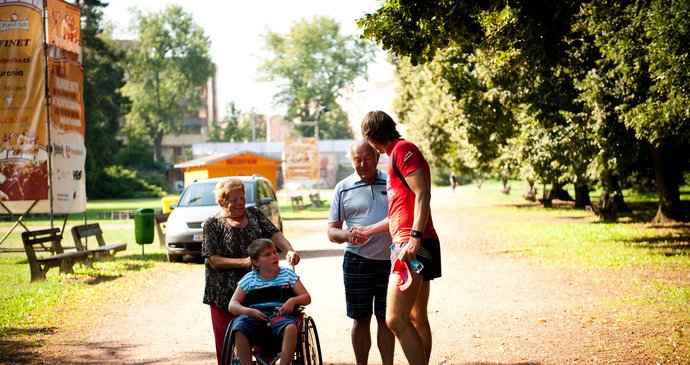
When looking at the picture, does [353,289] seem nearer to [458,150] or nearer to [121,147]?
[458,150]

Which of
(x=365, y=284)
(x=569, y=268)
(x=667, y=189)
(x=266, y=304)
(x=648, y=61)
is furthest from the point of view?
(x=667, y=189)

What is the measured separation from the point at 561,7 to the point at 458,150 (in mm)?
36792

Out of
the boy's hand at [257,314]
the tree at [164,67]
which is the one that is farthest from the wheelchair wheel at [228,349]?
the tree at [164,67]

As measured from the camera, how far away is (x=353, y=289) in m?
6.48

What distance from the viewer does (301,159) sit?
47594 millimetres

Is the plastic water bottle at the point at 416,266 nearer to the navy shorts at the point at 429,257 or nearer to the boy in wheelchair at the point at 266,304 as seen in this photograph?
the navy shorts at the point at 429,257

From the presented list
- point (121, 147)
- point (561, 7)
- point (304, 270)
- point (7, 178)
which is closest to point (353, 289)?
point (561, 7)

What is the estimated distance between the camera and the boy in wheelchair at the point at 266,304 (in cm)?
558

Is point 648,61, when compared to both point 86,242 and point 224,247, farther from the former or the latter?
point 224,247

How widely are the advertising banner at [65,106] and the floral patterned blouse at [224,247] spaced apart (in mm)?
13129

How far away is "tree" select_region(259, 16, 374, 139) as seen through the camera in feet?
320

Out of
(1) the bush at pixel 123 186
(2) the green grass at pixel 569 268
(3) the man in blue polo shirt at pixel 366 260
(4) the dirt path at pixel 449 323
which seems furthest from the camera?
(1) the bush at pixel 123 186

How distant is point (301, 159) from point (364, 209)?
1620 inches

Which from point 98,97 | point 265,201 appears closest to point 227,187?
point 265,201
